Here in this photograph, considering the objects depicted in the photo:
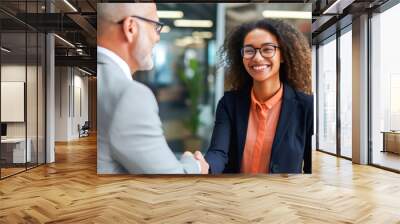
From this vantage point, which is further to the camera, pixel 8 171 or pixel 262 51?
pixel 8 171

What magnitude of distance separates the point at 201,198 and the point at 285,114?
6.46ft

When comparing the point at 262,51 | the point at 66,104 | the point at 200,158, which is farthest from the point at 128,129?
the point at 66,104

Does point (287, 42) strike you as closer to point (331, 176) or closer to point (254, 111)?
point (254, 111)

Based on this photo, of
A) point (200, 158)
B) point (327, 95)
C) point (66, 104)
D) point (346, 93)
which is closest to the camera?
point (200, 158)

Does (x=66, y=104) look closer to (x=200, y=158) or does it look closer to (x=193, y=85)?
(x=193, y=85)

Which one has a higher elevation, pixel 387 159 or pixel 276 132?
pixel 276 132

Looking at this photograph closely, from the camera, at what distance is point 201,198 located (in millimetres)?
5102

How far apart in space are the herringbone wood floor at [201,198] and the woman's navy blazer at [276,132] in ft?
0.99

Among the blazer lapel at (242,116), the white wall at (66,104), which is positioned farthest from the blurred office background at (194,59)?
the white wall at (66,104)

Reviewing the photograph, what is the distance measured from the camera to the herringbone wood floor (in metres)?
4.18

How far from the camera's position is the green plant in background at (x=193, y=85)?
6312mm

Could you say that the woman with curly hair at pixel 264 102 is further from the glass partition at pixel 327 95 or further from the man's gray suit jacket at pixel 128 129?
the glass partition at pixel 327 95

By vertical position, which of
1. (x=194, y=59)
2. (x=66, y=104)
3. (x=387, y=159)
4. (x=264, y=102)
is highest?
(x=194, y=59)

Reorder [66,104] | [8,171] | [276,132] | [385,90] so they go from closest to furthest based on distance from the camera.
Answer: [276,132], [8,171], [385,90], [66,104]
